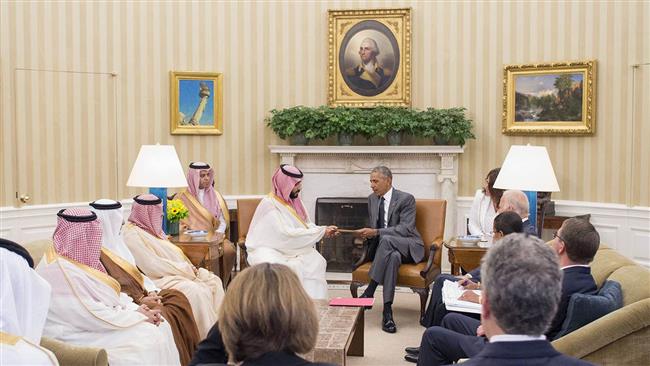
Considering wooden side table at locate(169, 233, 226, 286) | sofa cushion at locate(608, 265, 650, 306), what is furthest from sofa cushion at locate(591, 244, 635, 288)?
wooden side table at locate(169, 233, 226, 286)

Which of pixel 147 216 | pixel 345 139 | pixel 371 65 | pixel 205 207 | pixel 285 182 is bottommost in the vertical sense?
pixel 205 207

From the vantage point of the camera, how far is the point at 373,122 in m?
9.11

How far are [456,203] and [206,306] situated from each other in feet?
14.6

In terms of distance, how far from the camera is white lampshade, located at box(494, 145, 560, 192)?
623cm

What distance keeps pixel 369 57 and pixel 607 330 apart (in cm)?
636

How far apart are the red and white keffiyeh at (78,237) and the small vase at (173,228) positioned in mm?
2920

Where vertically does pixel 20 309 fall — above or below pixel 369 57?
below

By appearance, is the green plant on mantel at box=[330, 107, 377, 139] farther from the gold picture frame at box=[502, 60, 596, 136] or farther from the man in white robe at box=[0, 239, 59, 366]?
the man in white robe at box=[0, 239, 59, 366]

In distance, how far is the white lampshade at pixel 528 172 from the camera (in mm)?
6234

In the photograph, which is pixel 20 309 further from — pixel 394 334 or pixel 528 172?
pixel 528 172

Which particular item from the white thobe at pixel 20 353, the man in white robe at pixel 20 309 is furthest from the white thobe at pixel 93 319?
the white thobe at pixel 20 353

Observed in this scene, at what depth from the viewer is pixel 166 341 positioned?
445cm

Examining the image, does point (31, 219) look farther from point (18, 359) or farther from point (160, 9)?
point (18, 359)

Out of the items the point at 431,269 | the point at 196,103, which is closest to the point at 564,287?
the point at 431,269
